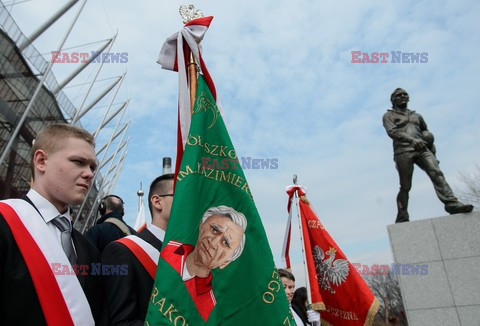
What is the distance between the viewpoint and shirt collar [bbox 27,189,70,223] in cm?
200

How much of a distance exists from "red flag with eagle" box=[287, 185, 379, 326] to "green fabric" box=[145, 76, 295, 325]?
3802 millimetres

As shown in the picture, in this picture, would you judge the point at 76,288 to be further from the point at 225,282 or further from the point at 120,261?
the point at 225,282

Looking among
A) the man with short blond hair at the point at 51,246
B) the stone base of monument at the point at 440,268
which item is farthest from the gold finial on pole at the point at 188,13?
the stone base of monument at the point at 440,268

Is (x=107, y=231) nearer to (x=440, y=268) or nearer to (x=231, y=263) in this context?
(x=231, y=263)

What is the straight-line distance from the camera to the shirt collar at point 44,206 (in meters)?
2.00

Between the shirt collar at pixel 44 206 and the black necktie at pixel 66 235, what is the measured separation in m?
0.04

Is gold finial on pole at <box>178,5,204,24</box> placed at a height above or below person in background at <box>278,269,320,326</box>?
above

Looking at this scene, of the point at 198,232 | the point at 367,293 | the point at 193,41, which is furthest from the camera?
the point at 367,293

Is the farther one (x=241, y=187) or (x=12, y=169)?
(x=12, y=169)

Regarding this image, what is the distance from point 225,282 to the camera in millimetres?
2115

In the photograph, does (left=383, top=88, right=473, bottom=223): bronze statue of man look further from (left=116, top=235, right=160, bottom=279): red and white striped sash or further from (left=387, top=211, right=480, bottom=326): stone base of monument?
(left=116, top=235, right=160, bottom=279): red and white striped sash

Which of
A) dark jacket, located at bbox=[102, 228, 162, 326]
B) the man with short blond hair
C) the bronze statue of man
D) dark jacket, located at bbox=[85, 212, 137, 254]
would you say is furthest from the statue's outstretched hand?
the man with short blond hair

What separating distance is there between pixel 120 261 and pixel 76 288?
0.48 meters

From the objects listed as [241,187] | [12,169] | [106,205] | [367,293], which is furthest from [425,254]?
[12,169]
